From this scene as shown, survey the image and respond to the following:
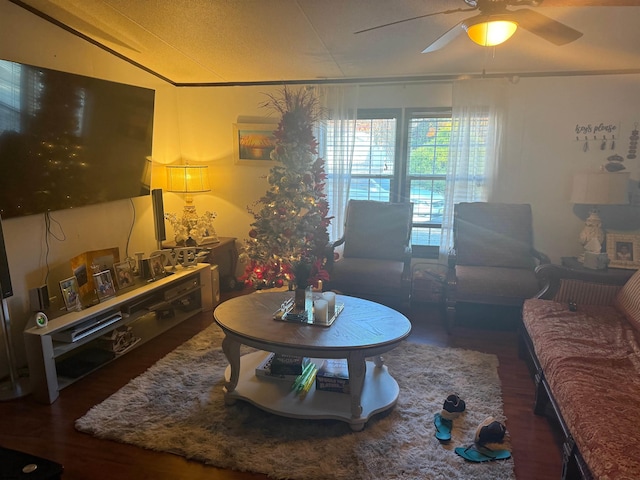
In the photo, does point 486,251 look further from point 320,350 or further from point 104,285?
point 104,285

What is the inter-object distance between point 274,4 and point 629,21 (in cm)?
217

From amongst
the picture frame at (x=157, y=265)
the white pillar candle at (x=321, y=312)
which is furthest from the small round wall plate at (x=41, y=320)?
the white pillar candle at (x=321, y=312)

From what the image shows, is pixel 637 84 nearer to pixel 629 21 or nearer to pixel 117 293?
pixel 629 21

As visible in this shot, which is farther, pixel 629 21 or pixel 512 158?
pixel 512 158

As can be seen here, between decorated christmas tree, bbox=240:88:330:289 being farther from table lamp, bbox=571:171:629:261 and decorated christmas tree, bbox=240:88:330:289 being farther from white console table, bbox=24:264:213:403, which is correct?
table lamp, bbox=571:171:629:261

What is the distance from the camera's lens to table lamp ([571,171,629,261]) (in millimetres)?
3367

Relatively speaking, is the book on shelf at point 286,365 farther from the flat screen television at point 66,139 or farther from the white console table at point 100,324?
the flat screen television at point 66,139

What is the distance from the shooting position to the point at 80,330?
2.60 meters

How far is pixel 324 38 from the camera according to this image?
3.01m

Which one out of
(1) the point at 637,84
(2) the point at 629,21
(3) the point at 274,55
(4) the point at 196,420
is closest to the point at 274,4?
(3) the point at 274,55

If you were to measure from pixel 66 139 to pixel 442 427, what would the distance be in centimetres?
297

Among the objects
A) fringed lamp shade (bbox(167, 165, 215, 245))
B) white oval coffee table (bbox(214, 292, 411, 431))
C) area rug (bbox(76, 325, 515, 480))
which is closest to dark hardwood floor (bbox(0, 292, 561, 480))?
area rug (bbox(76, 325, 515, 480))

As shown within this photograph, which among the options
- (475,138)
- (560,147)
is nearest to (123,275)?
(475,138)

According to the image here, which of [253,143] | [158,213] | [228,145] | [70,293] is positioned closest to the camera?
[70,293]
